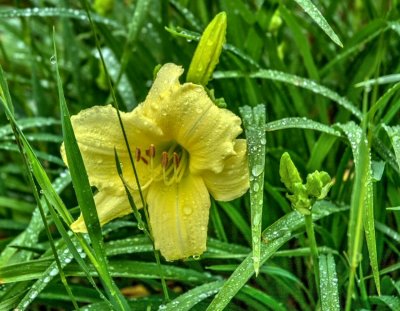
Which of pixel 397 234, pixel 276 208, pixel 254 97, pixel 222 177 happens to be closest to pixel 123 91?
pixel 254 97

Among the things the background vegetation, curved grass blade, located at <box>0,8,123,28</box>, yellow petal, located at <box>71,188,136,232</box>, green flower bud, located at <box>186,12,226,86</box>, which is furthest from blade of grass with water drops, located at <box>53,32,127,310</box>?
curved grass blade, located at <box>0,8,123,28</box>

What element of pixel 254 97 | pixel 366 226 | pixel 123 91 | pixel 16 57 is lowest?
pixel 366 226

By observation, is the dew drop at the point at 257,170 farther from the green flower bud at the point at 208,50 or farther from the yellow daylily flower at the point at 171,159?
the green flower bud at the point at 208,50

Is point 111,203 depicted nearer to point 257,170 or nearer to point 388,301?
point 257,170

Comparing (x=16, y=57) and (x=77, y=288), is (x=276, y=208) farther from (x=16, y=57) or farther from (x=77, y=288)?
(x=16, y=57)

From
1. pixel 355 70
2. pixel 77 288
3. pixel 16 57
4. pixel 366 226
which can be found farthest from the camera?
pixel 16 57

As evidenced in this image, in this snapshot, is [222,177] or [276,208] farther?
[276,208]

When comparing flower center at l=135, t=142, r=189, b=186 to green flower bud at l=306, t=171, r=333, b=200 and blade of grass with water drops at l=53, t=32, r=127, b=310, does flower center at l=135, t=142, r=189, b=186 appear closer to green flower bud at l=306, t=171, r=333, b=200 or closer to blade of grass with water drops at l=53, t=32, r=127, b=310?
blade of grass with water drops at l=53, t=32, r=127, b=310
